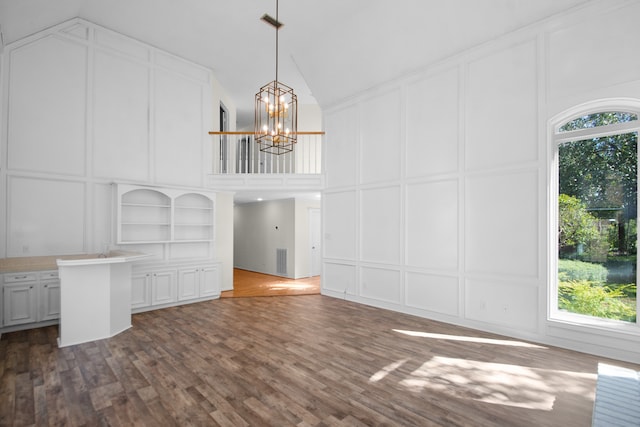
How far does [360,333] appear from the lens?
4586mm

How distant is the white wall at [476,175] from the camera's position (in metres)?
3.96

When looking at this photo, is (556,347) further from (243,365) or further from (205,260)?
(205,260)

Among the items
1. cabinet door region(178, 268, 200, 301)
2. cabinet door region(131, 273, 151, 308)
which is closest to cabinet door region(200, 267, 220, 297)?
cabinet door region(178, 268, 200, 301)

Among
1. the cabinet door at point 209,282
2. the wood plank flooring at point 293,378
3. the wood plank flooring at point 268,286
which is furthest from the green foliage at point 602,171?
the cabinet door at point 209,282

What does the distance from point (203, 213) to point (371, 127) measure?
14.0 feet

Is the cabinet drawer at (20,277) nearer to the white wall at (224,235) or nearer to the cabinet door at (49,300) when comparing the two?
the cabinet door at (49,300)

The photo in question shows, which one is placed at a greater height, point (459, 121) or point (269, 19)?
point (269, 19)

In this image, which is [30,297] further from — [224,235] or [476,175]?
[476,175]

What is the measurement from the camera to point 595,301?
407 centimetres

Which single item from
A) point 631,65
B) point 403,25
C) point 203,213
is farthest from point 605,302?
point 203,213

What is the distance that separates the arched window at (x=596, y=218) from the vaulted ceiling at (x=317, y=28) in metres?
1.71

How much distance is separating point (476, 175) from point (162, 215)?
6.07 metres

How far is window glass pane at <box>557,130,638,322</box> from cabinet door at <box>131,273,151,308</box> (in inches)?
270

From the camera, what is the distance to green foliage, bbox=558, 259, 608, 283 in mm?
4082
